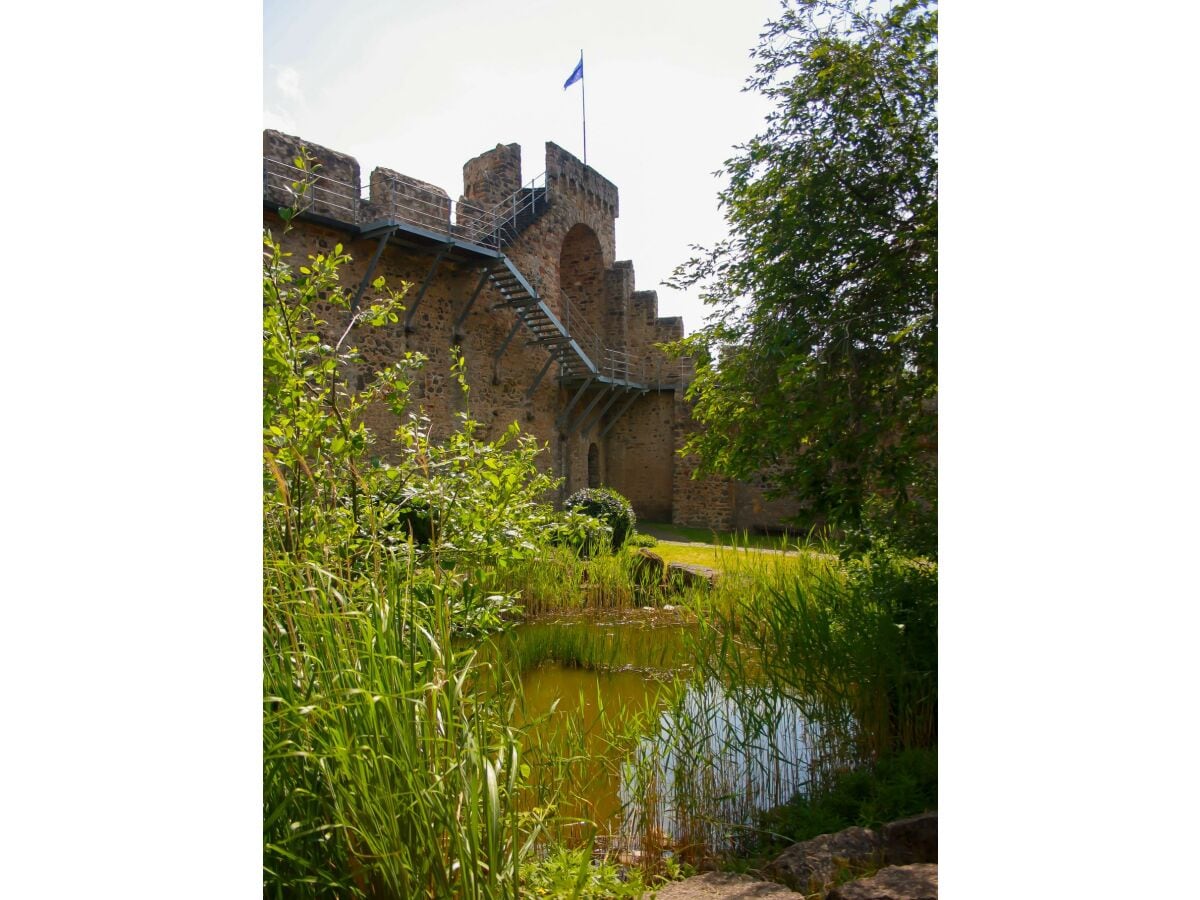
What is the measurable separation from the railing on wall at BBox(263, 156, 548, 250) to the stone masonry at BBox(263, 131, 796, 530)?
0.02m

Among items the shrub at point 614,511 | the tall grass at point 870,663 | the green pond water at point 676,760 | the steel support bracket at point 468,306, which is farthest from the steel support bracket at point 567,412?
the tall grass at point 870,663

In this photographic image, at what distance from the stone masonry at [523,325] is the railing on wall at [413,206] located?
0.07 feet

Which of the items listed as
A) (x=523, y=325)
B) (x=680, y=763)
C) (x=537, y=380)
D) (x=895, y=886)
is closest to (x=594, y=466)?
(x=537, y=380)

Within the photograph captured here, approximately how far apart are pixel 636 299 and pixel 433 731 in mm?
12827

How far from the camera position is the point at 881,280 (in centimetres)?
280

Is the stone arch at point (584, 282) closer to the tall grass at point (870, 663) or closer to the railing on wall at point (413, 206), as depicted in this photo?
the railing on wall at point (413, 206)

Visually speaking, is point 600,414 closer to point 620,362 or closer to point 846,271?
point 620,362

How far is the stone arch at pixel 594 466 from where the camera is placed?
14.1 metres

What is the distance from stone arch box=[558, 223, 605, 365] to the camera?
13.3m

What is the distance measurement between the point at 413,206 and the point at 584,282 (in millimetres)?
4909

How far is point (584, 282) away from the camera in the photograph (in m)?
13.8

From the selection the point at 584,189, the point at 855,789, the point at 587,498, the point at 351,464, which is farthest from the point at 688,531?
the point at 351,464

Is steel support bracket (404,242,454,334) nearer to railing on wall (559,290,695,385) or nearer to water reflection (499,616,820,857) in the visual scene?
railing on wall (559,290,695,385)

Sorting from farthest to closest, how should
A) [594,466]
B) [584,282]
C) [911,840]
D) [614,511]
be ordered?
[594,466], [584,282], [614,511], [911,840]
